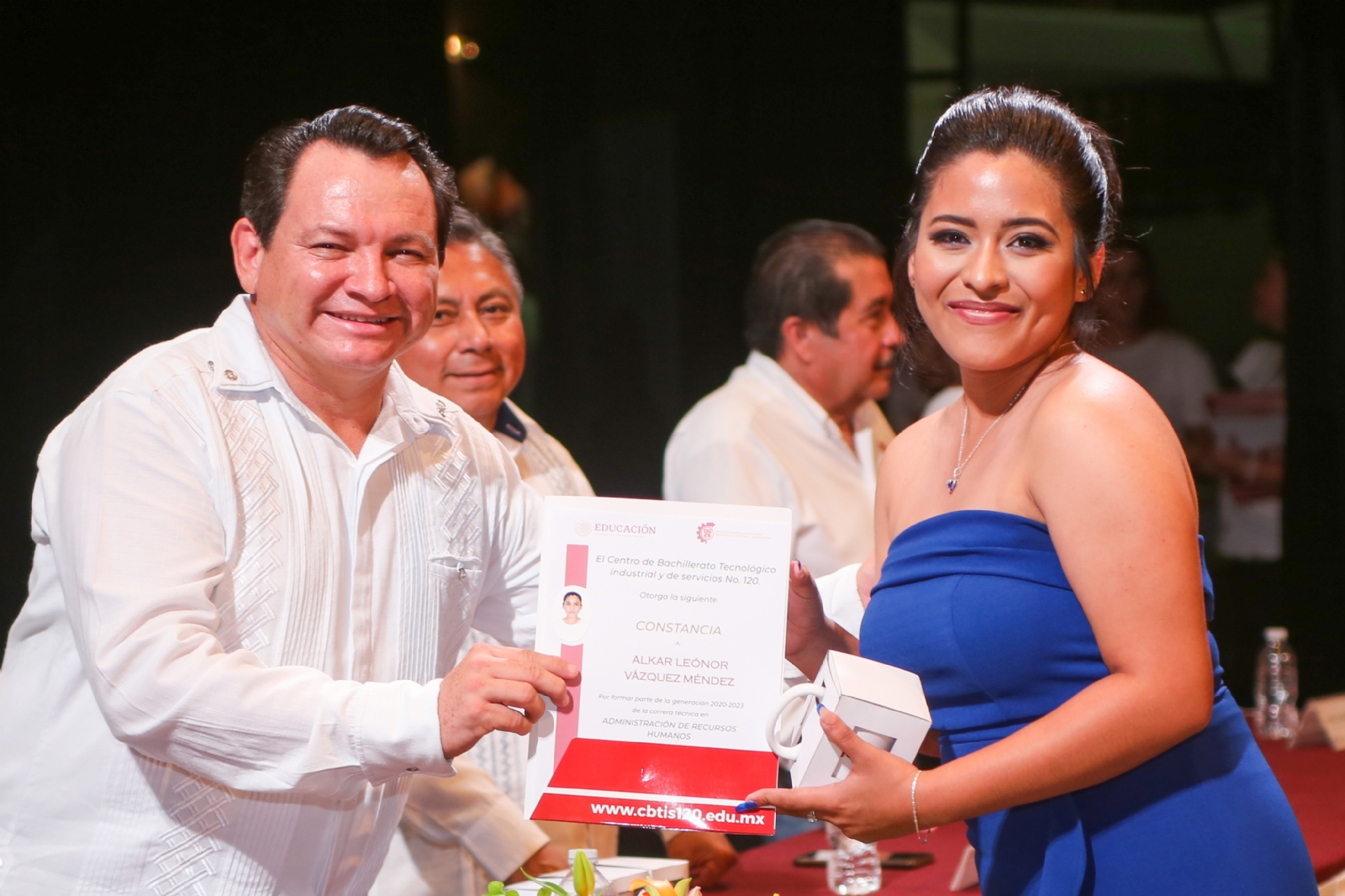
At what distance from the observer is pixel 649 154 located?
198 inches

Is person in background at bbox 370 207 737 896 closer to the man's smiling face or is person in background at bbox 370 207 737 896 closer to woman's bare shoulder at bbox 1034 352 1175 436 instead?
the man's smiling face

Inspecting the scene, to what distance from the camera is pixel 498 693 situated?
68.7 inches

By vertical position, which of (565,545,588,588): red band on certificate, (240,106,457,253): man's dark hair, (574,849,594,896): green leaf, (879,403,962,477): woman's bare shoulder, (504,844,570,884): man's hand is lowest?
(504,844,570,884): man's hand

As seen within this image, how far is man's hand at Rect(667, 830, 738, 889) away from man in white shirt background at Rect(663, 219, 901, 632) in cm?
129

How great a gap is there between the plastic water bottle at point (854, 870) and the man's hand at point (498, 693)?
792 millimetres

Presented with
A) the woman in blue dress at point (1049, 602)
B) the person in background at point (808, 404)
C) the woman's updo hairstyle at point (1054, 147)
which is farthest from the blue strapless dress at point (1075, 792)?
the person in background at point (808, 404)

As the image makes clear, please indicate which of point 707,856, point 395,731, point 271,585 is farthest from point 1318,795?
point 271,585

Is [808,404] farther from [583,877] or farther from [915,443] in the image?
[583,877]

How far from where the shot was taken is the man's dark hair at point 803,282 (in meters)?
4.07

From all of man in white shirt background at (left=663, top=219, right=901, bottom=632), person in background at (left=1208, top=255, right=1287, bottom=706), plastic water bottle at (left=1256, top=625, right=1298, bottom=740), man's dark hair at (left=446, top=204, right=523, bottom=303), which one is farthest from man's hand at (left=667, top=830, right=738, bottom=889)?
person in background at (left=1208, top=255, right=1287, bottom=706)

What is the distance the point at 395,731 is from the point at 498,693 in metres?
0.15

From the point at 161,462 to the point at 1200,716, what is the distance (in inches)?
57.1

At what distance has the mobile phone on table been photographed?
2473mm

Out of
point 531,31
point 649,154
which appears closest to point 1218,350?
point 649,154
